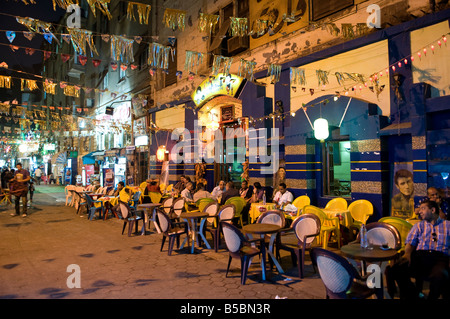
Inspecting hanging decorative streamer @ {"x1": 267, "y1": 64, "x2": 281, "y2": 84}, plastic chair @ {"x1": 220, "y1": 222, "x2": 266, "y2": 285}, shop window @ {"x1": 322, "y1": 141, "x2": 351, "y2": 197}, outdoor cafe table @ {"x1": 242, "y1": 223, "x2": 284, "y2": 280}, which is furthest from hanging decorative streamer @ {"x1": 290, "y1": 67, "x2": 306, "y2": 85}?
plastic chair @ {"x1": 220, "y1": 222, "x2": 266, "y2": 285}

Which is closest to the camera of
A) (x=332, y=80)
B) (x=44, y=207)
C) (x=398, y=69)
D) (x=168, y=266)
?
(x=168, y=266)

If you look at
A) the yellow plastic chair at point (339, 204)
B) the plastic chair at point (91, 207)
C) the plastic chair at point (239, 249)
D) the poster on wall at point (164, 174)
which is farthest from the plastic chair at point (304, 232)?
the poster on wall at point (164, 174)

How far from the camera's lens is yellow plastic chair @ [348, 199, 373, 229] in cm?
793

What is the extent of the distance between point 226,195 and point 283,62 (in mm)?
5562

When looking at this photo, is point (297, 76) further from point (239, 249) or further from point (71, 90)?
point (71, 90)

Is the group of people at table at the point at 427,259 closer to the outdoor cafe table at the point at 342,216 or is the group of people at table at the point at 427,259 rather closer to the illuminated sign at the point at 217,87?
the outdoor cafe table at the point at 342,216

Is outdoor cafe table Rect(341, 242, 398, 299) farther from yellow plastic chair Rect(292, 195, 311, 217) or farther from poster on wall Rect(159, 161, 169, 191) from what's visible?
poster on wall Rect(159, 161, 169, 191)

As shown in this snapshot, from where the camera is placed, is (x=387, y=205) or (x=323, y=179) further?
(x=323, y=179)

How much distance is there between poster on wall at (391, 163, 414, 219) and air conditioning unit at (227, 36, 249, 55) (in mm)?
8080

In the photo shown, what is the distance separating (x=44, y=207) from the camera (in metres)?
15.4

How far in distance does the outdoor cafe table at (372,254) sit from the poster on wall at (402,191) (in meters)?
4.16

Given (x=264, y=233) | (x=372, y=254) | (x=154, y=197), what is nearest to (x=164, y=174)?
(x=154, y=197)
